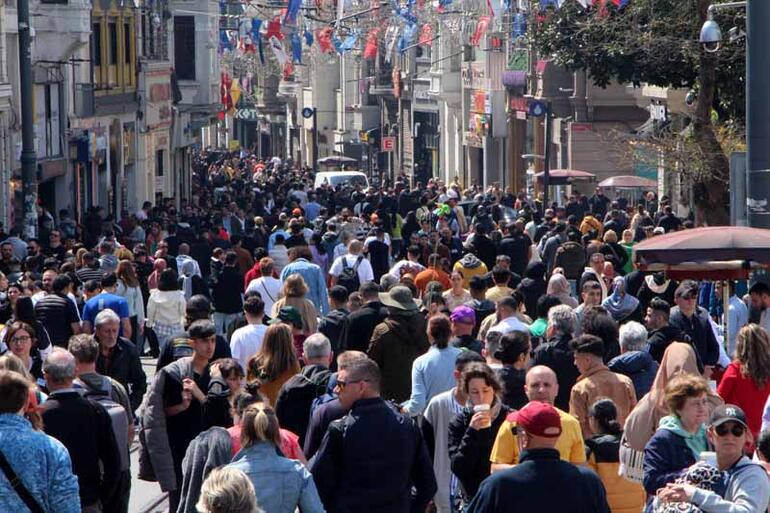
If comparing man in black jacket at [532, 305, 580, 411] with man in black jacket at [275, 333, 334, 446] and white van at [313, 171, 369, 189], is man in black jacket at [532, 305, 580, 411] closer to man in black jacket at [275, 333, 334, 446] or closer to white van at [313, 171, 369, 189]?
man in black jacket at [275, 333, 334, 446]

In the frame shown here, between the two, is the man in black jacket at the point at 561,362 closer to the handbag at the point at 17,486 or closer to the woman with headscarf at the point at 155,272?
the handbag at the point at 17,486

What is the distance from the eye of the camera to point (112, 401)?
9.75 metres

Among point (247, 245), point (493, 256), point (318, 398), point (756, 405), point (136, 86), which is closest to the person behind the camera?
point (318, 398)

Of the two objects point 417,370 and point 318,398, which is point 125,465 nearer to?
point 318,398

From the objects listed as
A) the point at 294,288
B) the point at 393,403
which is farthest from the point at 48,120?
the point at 393,403

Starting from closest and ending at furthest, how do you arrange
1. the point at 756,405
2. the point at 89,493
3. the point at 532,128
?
the point at 89,493, the point at 756,405, the point at 532,128

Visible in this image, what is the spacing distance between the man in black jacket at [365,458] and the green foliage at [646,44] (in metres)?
18.5

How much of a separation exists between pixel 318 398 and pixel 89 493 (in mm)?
1385

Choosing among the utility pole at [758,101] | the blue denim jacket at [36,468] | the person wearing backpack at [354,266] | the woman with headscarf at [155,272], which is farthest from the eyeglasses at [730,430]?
the woman with headscarf at [155,272]

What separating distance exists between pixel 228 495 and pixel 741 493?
231 centimetres

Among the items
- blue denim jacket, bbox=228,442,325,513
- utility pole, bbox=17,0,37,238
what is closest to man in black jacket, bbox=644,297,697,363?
blue denim jacket, bbox=228,442,325,513

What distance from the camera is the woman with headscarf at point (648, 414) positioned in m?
8.45

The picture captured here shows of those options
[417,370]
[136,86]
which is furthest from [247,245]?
[136,86]

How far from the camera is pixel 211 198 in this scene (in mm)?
52375
